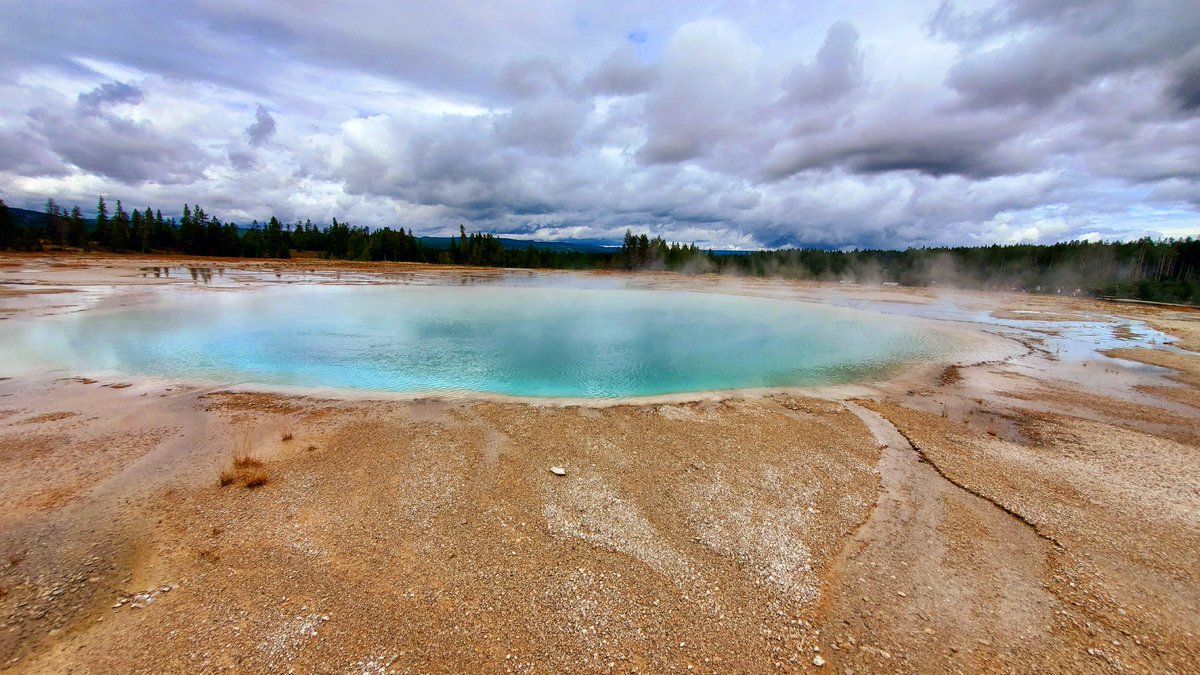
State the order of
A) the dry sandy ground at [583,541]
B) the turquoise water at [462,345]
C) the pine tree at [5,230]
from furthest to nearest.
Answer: the pine tree at [5,230] → the turquoise water at [462,345] → the dry sandy ground at [583,541]

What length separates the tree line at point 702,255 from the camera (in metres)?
67.3

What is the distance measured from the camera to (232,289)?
116 feet

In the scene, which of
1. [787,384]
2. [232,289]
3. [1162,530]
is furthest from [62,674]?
[232,289]

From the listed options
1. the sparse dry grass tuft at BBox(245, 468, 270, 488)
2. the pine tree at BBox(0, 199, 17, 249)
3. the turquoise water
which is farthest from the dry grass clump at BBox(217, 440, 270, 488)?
the pine tree at BBox(0, 199, 17, 249)

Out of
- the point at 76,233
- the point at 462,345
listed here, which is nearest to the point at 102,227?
the point at 76,233

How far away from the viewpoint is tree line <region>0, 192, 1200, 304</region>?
6731 cm

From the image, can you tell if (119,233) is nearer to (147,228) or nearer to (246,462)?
(147,228)

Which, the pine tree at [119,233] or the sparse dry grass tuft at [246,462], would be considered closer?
the sparse dry grass tuft at [246,462]

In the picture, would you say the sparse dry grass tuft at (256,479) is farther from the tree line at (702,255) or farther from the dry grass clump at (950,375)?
the tree line at (702,255)

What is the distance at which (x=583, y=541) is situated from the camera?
5.55m

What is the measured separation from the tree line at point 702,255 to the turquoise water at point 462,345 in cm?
6403

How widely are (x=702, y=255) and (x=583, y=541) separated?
110457 mm

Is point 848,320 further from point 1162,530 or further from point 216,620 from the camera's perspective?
point 216,620

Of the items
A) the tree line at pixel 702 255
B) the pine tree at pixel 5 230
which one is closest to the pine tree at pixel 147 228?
the tree line at pixel 702 255
